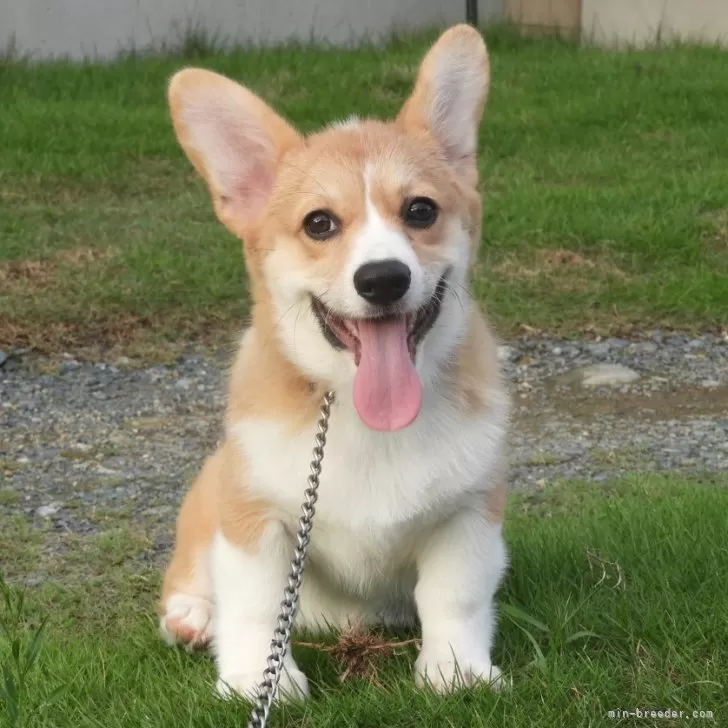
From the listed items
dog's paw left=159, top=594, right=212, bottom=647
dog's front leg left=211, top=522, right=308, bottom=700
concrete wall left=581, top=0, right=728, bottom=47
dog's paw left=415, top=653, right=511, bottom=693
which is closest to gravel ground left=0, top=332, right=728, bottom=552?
dog's paw left=159, top=594, right=212, bottom=647

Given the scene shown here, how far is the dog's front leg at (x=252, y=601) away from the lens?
2961 millimetres

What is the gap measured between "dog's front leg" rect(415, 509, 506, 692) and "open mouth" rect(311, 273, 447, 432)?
0.34 metres

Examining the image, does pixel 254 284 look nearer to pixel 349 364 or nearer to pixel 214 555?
pixel 349 364

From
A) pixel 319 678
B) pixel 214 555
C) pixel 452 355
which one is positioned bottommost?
pixel 319 678

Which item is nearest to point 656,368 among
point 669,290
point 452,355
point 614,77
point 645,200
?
point 669,290

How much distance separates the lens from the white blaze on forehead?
2.85 meters

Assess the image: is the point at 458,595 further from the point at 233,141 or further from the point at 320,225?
the point at 233,141

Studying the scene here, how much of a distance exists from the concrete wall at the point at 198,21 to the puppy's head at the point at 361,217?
979 centimetres

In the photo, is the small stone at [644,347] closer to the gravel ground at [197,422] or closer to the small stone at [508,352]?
the gravel ground at [197,422]

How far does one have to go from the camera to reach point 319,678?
9.95ft

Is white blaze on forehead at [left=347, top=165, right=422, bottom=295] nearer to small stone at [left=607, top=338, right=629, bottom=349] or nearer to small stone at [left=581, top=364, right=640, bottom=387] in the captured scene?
small stone at [left=581, top=364, right=640, bottom=387]

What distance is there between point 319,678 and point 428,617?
32 cm

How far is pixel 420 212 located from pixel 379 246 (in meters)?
0.27

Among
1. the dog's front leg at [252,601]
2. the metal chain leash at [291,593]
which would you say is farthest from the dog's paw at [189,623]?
the metal chain leash at [291,593]
